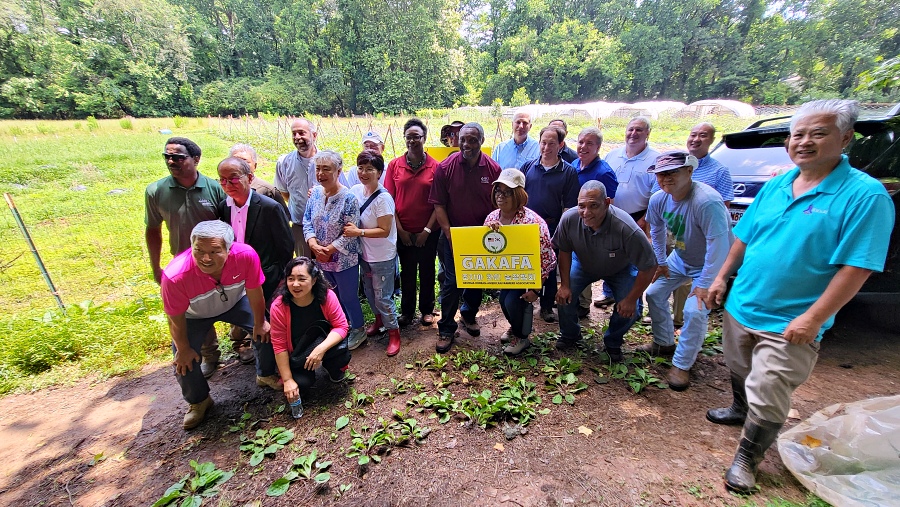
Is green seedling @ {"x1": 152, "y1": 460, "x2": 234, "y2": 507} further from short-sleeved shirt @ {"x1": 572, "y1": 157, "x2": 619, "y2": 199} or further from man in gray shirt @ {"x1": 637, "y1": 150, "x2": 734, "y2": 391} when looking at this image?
short-sleeved shirt @ {"x1": 572, "y1": 157, "x2": 619, "y2": 199}

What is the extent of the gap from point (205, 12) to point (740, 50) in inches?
2531

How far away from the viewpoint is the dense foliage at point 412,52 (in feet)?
116

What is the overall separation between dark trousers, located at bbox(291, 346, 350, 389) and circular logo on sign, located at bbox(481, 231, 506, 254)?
151 cm

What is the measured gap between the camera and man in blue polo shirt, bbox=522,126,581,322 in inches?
146

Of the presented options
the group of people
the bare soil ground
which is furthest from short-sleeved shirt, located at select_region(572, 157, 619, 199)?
the bare soil ground

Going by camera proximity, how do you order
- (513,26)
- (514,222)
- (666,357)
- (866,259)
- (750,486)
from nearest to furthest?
(866,259)
(750,486)
(514,222)
(666,357)
(513,26)

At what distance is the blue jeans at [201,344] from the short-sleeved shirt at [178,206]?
0.75 m

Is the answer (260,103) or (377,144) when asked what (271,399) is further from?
(260,103)

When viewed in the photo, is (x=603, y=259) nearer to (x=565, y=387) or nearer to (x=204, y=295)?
(x=565, y=387)

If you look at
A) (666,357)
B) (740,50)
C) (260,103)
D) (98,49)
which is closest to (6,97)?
(98,49)

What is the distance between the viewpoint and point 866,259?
5.64ft

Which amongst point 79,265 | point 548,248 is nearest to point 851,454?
point 548,248

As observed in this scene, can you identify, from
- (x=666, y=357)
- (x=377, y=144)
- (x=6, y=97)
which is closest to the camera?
(x=666, y=357)

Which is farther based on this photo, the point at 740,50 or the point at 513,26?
the point at 513,26
